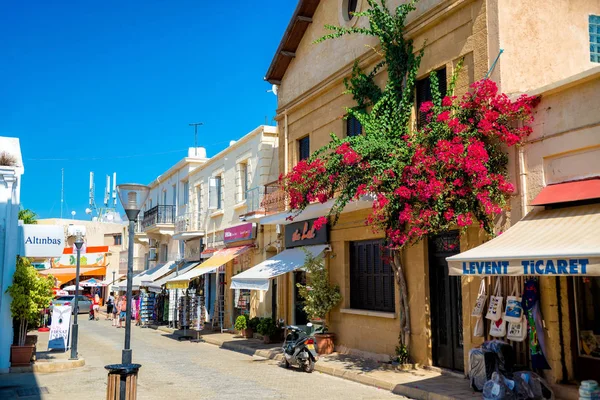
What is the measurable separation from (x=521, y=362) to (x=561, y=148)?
3.64 metres

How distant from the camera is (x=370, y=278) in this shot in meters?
15.5

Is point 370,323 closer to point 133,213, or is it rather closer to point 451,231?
point 451,231

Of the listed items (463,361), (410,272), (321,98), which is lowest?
(463,361)

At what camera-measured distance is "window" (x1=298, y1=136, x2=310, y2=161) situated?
19.0 m

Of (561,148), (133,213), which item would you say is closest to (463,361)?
(561,148)

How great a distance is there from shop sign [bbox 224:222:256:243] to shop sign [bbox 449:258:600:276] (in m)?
13.5

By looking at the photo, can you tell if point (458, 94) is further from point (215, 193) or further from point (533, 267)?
point (215, 193)

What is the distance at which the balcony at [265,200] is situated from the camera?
18.9 m

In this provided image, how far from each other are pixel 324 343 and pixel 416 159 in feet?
21.8

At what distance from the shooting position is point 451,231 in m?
12.7

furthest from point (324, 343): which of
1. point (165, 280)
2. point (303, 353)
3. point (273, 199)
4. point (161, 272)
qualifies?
point (161, 272)

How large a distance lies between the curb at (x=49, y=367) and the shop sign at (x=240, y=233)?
871cm

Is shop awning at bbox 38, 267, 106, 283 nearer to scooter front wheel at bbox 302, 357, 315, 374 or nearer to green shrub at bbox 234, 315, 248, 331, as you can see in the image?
green shrub at bbox 234, 315, 248, 331

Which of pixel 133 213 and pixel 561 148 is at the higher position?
pixel 561 148
